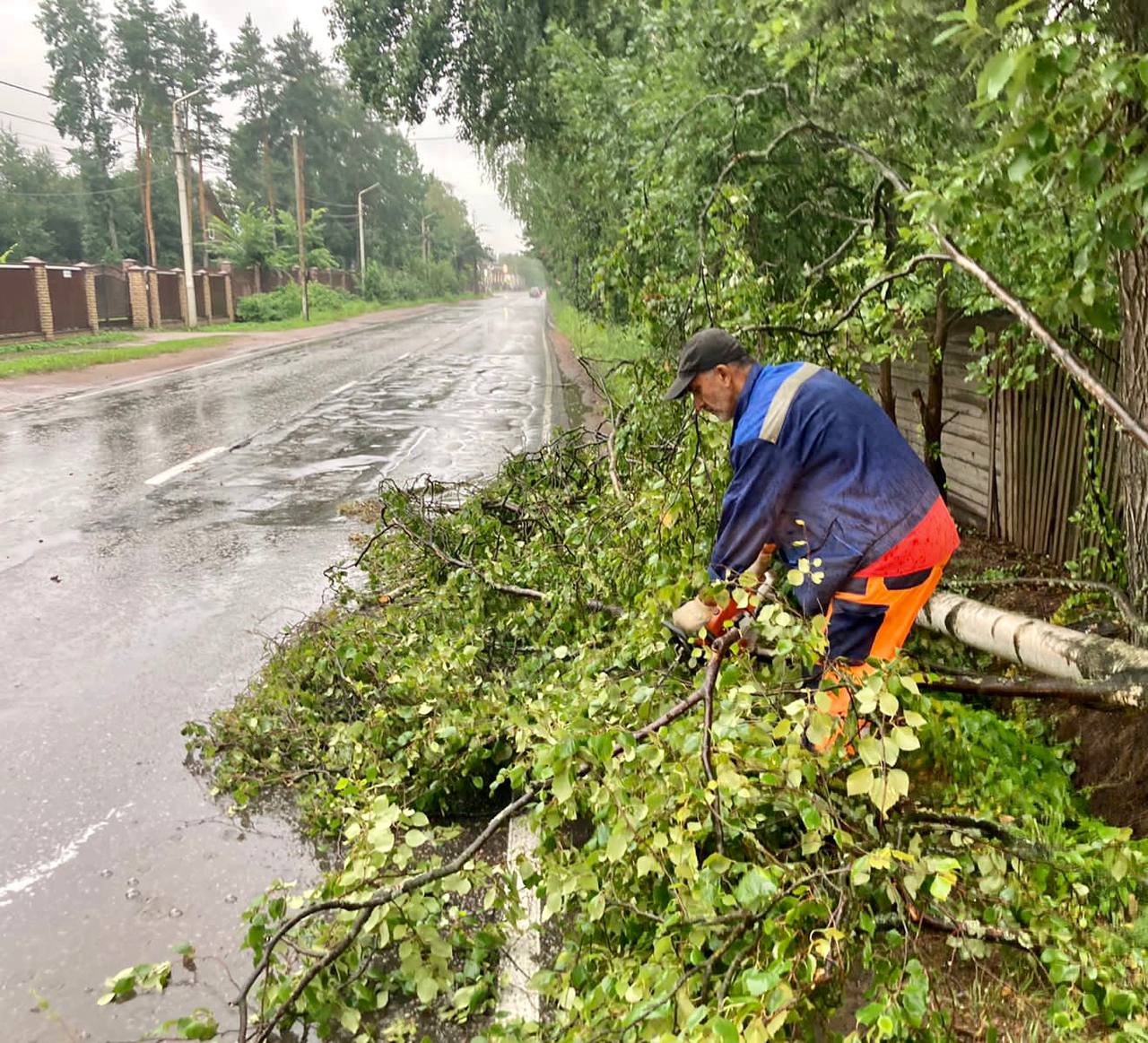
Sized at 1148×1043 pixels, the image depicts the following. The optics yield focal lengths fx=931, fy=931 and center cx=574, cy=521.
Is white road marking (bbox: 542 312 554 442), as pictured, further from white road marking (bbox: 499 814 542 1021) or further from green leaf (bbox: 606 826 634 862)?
green leaf (bbox: 606 826 634 862)

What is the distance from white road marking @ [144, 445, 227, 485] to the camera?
9.31 metres

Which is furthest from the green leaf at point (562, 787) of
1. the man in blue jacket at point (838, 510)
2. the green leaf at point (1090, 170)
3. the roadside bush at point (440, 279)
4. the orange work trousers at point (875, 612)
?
the roadside bush at point (440, 279)

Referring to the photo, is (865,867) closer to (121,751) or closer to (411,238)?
(121,751)

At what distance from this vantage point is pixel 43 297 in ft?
83.5

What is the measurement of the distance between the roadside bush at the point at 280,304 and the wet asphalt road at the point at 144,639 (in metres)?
27.5

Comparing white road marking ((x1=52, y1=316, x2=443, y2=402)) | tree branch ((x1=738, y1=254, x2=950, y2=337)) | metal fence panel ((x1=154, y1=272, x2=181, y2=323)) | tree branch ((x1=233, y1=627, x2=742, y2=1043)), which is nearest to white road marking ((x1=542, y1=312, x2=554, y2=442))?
white road marking ((x1=52, y1=316, x2=443, y2=402))

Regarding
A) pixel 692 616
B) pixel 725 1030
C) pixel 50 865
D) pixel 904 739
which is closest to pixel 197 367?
pixel 50 865

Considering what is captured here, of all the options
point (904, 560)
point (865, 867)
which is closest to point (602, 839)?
point (865, 867)

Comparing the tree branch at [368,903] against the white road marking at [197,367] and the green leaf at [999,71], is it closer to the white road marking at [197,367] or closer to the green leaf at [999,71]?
the green leaf at [999,71]

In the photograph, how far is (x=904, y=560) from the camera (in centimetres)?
312

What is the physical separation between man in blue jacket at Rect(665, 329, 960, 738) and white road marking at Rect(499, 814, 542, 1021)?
Result: 3.40 ft

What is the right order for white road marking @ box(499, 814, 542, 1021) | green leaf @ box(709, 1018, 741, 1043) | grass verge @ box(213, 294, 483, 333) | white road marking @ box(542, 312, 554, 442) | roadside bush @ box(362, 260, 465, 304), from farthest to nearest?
roadside bush @ box(362, 260, 465, 304), grass verge @ box(213, 294, 483, 333), white road marking @ box(542, 312, 554, 442), white road marking @ box(499, 814, 542, 1021), green leaf @ box(709, 1018, 741, 1043)

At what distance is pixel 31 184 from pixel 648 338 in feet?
186

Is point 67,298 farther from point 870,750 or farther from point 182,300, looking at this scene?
point 870,750
